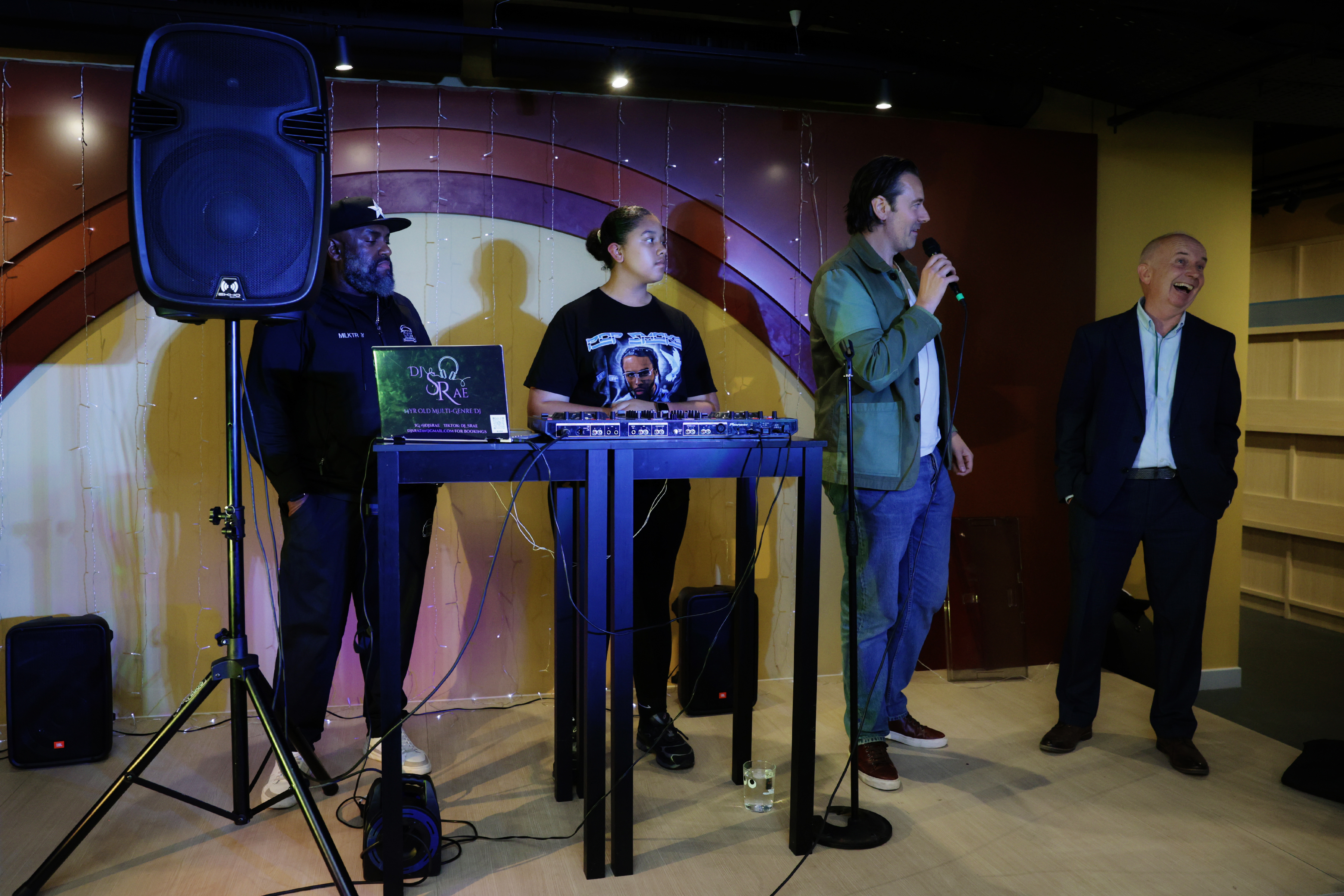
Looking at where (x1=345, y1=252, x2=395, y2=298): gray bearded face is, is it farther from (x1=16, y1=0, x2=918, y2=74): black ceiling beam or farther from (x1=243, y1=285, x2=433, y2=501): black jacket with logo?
(x1=16, y1=0, x2=918, y2=74): black ceiling beam

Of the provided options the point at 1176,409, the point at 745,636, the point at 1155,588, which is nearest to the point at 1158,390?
the point at 1176,409

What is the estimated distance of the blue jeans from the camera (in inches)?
105

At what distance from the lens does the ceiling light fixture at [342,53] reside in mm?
2963

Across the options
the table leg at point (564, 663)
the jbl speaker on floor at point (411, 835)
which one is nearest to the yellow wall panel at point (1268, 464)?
the table leg at point (564, 663)

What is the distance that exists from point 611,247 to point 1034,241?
2.07 meters

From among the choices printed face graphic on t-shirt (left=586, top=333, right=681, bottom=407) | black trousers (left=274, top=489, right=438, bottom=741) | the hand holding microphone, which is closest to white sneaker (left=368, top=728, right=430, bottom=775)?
black trousers (left=274, top=489, right=438, bottom=741)

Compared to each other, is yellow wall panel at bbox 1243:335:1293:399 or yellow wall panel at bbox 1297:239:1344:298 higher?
yellow wall panel at bbox 1297:239:1344:298

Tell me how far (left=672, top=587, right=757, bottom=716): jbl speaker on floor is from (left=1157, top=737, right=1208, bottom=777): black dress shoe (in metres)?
1.45

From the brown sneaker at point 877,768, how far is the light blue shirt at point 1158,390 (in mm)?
1310

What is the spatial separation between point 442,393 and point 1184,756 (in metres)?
2.59

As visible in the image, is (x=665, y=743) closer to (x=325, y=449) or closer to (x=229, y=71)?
(x=325, y=449)

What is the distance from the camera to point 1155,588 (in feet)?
10.0

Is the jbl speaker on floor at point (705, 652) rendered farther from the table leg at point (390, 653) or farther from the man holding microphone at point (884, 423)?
the table leg at point (390, 653)

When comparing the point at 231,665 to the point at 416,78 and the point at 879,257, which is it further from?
the point at 416,78
